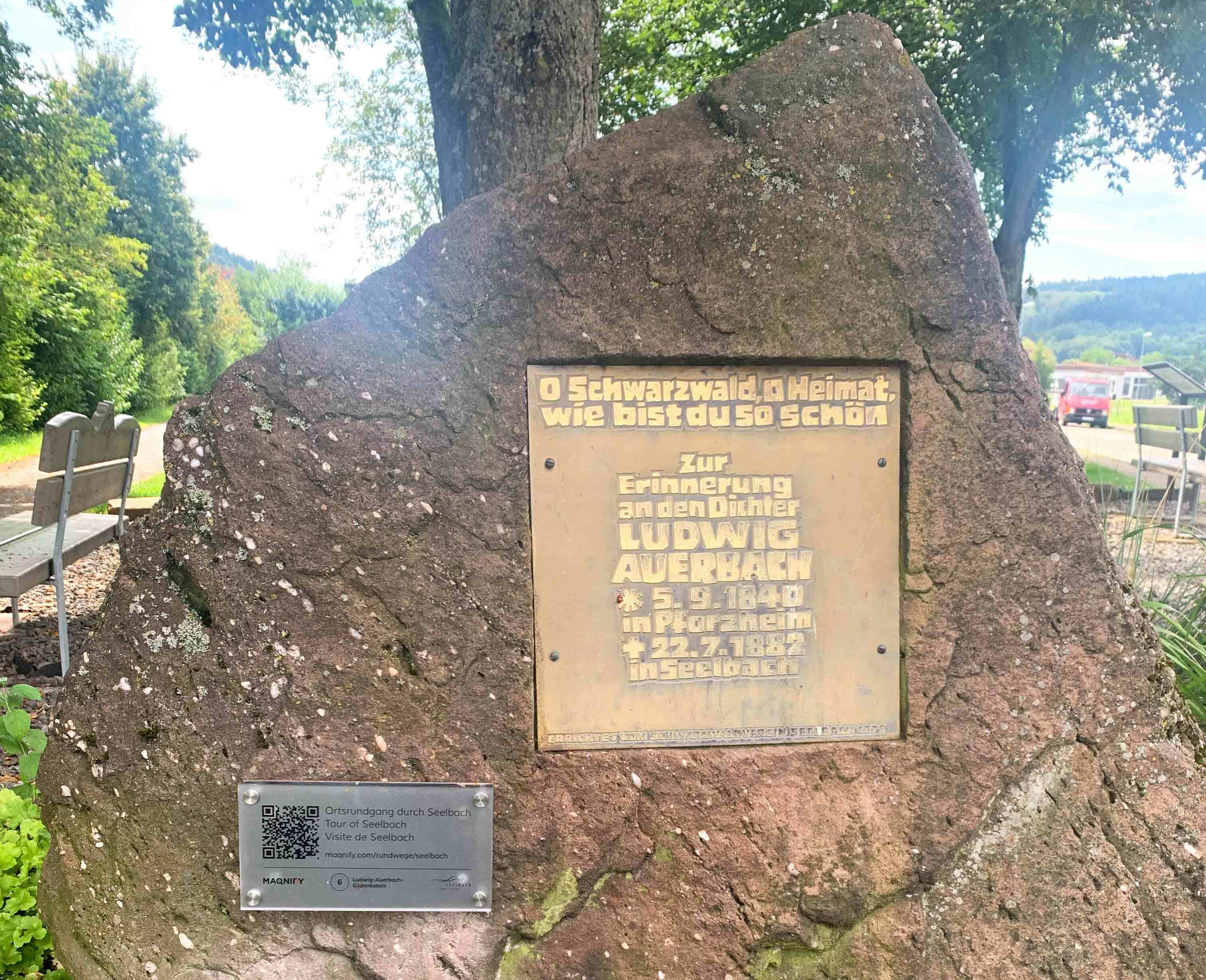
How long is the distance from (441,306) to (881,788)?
4.94 feet

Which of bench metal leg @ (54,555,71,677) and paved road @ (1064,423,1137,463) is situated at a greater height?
paved road @ (1064,423,1137,463)

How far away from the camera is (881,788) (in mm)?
1889

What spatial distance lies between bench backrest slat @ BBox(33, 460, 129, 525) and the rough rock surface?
2.11m

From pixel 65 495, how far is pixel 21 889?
2.12 metres

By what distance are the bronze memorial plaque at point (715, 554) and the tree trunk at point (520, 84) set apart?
2.54 m

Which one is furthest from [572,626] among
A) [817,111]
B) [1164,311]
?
[1164,311]

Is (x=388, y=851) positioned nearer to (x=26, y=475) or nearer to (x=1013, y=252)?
(x=1013, y=252)

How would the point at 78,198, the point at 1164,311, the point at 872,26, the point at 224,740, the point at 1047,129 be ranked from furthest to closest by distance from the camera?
1. the point at 1164,311
2. the point at 78,198
3. the point at 1047,129
4. the point at 872,26
5. the point at 224,740

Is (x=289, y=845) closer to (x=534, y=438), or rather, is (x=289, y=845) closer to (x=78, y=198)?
(x=534, y=438)

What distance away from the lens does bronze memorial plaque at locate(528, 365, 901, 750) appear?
6.03ft

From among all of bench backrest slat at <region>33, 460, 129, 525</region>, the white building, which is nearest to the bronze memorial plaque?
bench backrest slat at <region>33, 460, 129, 525</region>

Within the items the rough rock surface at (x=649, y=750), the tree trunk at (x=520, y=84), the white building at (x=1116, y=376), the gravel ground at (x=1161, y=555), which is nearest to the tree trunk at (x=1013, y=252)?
the gravel ground at (x=1161, y=555)

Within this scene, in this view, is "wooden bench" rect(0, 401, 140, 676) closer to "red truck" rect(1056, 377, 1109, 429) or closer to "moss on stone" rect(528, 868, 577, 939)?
"moss on stone" rect(528, 868, 577, 939)

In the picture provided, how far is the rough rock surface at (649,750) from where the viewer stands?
1768 millimetres
